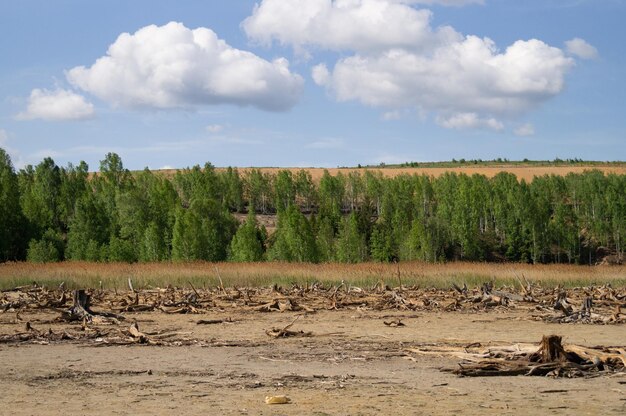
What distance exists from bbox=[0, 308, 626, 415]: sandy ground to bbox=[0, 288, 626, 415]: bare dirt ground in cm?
3

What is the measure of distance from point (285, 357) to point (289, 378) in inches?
95.5

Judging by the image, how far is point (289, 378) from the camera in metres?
11.2

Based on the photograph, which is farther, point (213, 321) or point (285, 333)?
point (213, 321)

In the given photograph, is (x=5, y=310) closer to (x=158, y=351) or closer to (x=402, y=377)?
(x=158, y=351)

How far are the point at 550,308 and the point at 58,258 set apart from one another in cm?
4912

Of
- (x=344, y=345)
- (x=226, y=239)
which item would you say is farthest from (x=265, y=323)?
(x=226, y=239)

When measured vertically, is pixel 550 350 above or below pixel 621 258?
above

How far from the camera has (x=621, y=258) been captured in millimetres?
86312

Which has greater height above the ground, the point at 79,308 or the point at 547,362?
the point at 547,362

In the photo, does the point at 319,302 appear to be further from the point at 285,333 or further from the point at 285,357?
the point at 285,357

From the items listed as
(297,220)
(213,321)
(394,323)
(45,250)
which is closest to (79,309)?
(213,321)

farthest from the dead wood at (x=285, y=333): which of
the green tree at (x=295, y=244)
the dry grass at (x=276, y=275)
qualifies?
the green tree at (x=295, y=244)

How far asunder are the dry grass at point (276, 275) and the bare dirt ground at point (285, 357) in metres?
6.21

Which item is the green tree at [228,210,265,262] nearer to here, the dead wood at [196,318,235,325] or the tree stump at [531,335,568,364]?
the dead wood at [196,318,235,325]
